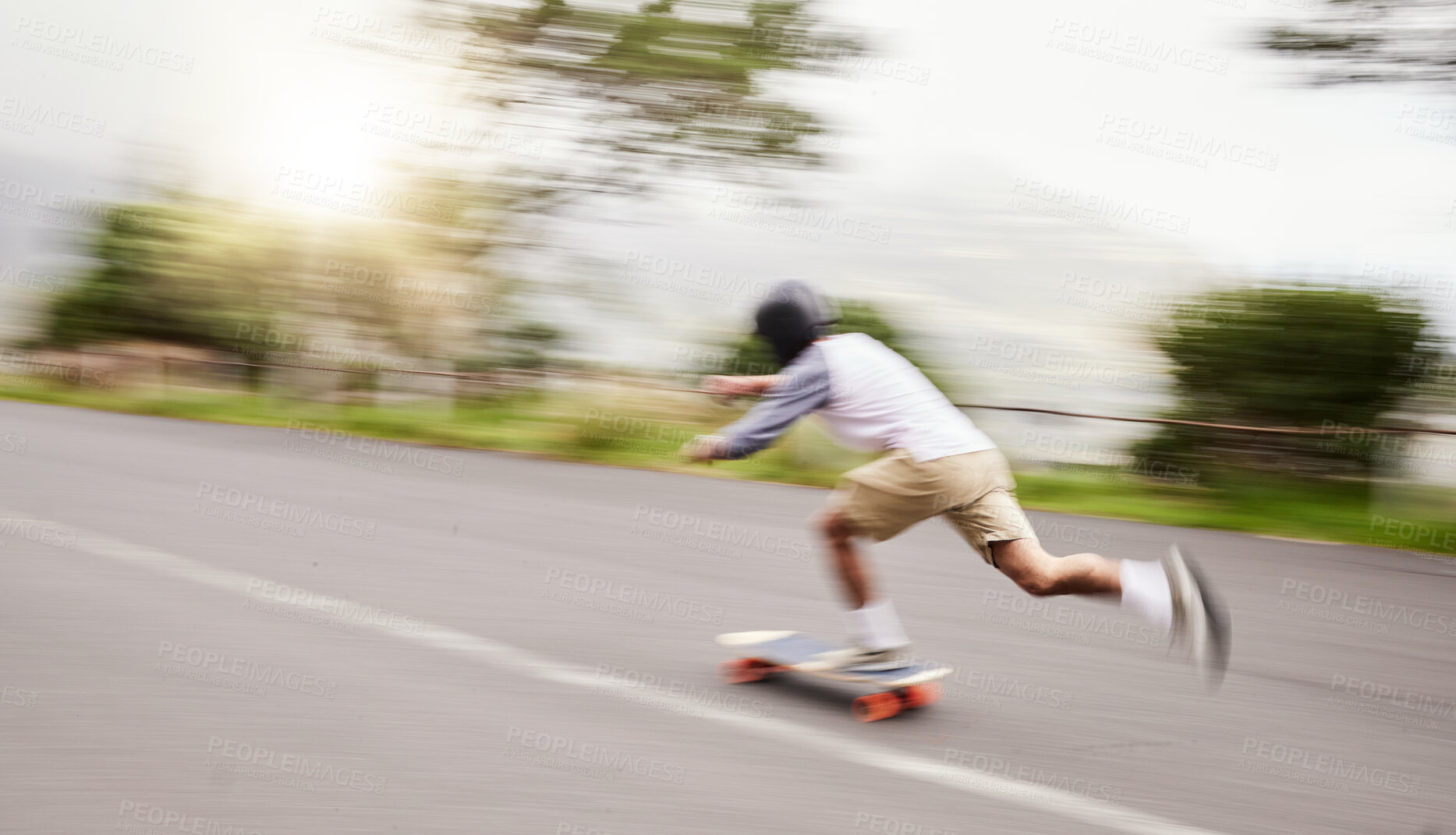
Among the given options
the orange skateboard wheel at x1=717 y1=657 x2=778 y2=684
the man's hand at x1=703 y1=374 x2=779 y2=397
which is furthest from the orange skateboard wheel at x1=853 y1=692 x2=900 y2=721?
the man's hand at x1=703 y1=374 x2=779 y2=397

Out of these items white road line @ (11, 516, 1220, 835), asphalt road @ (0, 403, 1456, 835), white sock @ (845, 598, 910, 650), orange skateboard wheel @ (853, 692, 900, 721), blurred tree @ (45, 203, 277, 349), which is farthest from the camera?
blurred tree @ (45, 203, 277, 349)

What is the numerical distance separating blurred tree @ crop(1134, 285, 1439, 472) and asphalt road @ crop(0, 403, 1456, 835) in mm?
2888

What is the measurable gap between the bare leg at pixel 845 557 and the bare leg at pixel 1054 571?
1.81ft

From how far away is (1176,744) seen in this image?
4723mm

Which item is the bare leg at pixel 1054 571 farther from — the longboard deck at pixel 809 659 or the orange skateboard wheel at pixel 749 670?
the orange skateboard wheel at pixel 749 670

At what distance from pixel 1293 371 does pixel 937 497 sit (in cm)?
898

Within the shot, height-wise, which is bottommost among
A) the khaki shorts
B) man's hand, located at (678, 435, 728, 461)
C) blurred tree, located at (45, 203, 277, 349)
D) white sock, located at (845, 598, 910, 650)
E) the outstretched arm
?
blurred tree, located at (45, 203, 277, 349)

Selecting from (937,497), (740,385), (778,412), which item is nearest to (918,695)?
(937,497)

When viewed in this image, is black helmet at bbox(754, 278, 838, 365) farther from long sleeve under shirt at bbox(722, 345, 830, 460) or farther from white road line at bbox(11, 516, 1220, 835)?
white road line at bbox(11, 516, 1220, 835)

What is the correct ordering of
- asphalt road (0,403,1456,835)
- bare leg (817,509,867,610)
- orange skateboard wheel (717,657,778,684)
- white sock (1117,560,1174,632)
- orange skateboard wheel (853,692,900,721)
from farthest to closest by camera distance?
orange skateboard wheel (717,657,778,684) < bare leg (817,509,867,610) < orange skateboard wheel (853,692,900,721) < white sock (1117,560,1174,632) < asphalt road (0,403,1456,835)

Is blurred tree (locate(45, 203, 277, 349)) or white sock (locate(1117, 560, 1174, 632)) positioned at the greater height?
white sock (locate(1117, 560, 1174, 632))

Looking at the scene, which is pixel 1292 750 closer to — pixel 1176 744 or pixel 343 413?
pixel 1176 744

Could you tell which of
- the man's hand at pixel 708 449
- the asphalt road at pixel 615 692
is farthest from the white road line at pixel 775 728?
the man's hand at pixel 708 449

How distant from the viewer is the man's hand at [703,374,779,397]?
186 inches
